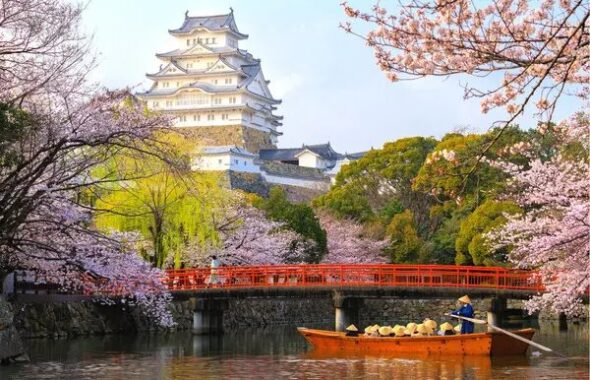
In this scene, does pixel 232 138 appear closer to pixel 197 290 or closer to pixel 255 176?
pixel 255 176

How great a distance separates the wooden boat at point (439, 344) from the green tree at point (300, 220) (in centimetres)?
1581

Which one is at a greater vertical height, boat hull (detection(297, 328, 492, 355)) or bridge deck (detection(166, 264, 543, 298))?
bridge deck (detection(166, 264, 543, 298))

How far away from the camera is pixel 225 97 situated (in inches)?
2675

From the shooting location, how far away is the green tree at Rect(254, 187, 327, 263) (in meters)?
38.1

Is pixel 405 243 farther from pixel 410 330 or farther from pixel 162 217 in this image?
pixel 410 330

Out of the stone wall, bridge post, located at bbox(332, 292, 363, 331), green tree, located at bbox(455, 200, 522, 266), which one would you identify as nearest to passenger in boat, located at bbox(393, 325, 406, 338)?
bridge post, located at bbox(332, 292, 363, 331)

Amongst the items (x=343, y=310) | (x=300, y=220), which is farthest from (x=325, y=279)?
(x=300, y=220)

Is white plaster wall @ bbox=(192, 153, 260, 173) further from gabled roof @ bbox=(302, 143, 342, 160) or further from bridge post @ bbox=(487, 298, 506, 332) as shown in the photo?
bridge post @ bbox=(487, 298, 506, 332)

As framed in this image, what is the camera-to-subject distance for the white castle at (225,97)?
6712cm

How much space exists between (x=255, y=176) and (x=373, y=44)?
A: 4907 centimetres

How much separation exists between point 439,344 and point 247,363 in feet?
13.8

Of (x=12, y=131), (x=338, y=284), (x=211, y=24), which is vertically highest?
(x=211, y=24)

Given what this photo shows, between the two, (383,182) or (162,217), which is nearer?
(162,217)

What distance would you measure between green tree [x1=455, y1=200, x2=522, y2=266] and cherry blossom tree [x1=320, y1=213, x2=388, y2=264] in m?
4.73
